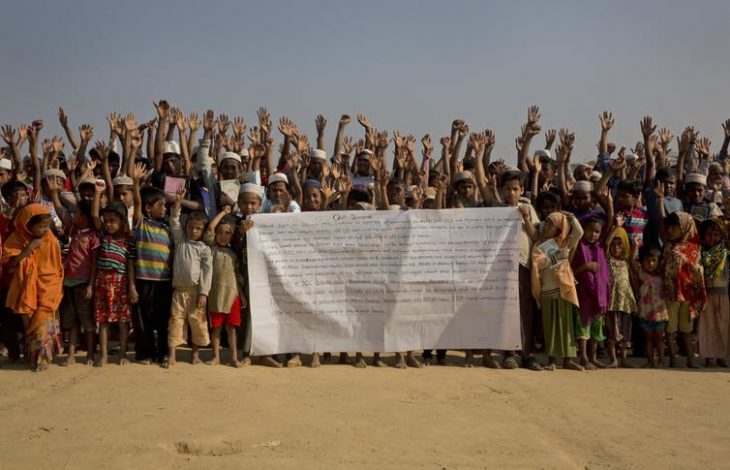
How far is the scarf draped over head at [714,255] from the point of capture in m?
7.77

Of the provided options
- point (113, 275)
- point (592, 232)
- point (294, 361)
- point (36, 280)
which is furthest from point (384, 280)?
point (36, 280)

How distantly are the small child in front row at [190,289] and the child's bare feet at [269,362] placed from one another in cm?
59

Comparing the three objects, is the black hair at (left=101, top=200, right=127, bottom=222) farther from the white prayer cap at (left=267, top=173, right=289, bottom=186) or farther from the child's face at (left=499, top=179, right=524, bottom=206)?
the child's face at (left=499, top=179, right=524, bottom=206)

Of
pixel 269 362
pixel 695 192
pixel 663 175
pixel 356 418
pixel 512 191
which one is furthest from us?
pixel 663 175

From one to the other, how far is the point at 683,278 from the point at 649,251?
459mm

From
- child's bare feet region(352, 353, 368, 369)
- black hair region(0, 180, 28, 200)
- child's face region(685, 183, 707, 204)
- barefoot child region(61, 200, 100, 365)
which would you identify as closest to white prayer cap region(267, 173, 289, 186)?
barefoot child region(61, 200, 100, 365)

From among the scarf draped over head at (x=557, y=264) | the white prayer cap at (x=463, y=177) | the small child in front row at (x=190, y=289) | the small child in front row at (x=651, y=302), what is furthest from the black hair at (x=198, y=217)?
the small child in front row at (x=651, y=302)

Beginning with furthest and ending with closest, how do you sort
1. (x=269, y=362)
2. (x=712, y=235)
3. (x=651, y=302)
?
(x=712, y=235), (x=651, y=302), (x=269, y=362)

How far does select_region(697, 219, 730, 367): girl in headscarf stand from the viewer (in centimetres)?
768

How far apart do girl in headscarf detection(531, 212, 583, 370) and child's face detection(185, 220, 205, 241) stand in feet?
11.4

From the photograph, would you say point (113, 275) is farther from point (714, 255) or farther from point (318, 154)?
point (714, 255)

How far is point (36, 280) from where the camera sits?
269 inches

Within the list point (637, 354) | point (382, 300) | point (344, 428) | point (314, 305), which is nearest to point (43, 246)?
point (314, 305)

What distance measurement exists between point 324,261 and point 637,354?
400 cm
